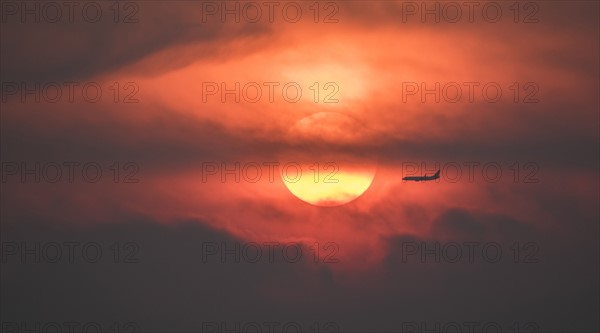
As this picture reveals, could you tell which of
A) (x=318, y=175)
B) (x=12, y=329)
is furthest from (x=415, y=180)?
(x=12, y=329)

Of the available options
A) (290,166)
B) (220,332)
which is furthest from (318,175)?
(220,332)

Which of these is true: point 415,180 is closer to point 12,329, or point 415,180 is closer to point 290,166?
point 290,166

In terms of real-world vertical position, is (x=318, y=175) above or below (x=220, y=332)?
above

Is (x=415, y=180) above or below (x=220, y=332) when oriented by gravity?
above

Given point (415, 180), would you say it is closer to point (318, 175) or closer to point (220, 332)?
point (318, 175)

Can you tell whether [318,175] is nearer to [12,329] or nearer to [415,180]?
[415,180]

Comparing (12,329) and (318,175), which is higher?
(318,175)

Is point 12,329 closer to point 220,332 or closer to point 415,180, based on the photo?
point 220,332

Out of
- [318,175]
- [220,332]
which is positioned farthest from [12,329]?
[318,175]
